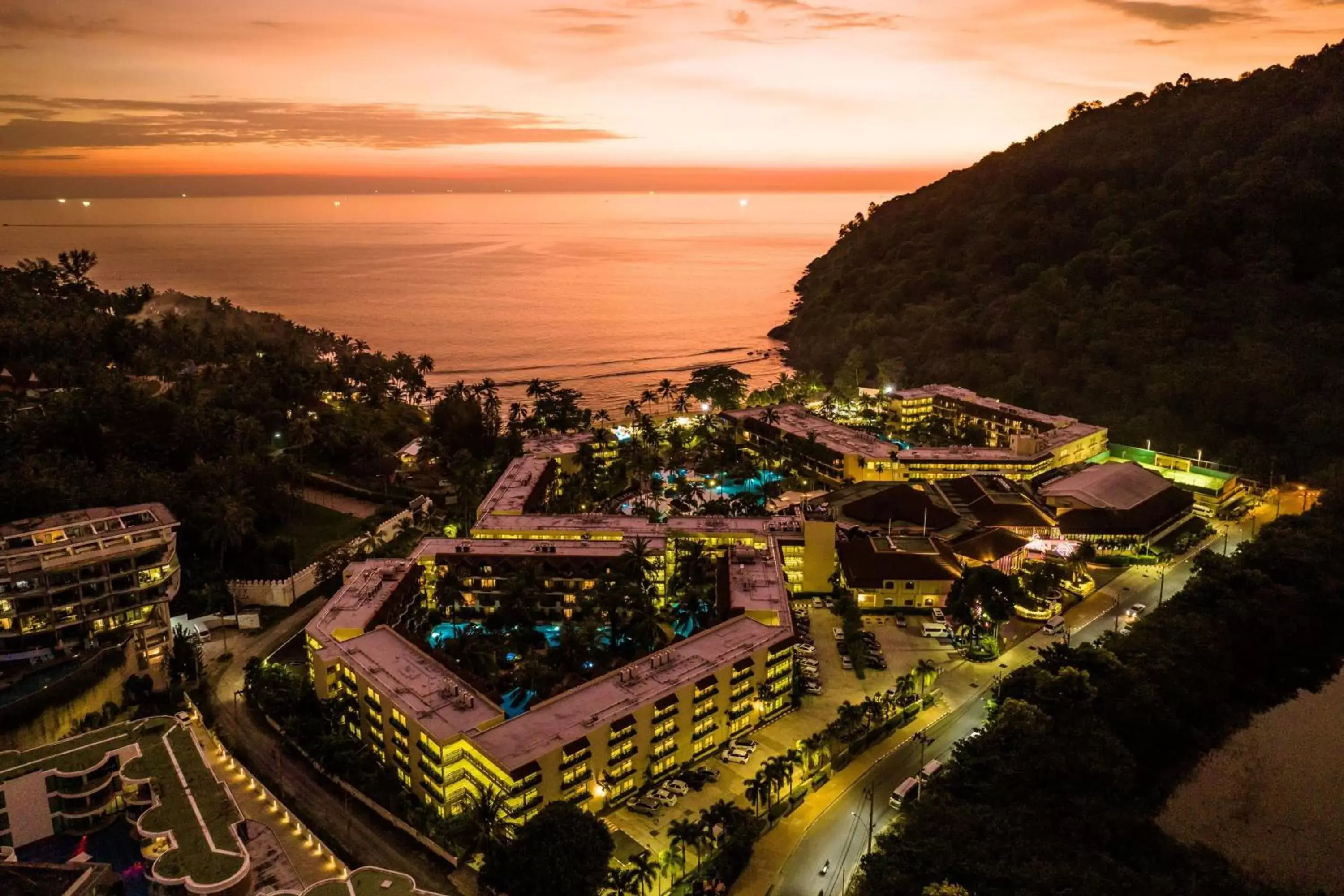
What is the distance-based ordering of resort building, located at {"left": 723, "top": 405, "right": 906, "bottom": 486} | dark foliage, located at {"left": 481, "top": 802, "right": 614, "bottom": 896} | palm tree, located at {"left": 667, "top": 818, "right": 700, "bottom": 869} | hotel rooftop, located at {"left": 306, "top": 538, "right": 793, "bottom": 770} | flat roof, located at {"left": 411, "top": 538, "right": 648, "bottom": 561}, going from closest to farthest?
dark foliage, located at {"left": 481, "top": 802, "right": 614, "bottom": 896} < palm tree, located at {"left": 667, "top": 818, "right": 700, "bottom": 869} < hotel rooftop, located at {"left": 306, "top": 538, "right": 793, "bottom": 770} < flat roof, located at {"left": 411, "top": 538, "right": 648, "bottom": 561} < resort building, located at {"left": 723, "top": 405, "right": 906, "bottom": 486}

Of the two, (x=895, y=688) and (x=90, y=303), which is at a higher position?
(x=90, y=303)

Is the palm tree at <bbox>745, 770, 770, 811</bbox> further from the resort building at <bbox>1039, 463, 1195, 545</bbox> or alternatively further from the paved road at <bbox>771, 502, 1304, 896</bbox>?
the resort building at <bbox>1039, 463, 1195, 545</bbox>

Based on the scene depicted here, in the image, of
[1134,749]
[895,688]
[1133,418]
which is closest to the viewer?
[1134,749]

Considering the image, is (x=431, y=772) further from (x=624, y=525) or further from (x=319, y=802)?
(x=624, y=525)

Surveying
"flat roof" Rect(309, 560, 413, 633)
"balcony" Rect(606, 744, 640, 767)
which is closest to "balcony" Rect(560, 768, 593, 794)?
"balcony" Rect(606, 744, 640, 767)

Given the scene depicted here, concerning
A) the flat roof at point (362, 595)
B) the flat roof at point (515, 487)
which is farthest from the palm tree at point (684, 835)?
the flat roof at point (515, 487)

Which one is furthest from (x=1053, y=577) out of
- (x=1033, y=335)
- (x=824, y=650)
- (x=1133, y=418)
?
(x=1033, y=335)

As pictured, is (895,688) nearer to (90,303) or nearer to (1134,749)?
(1134,749)

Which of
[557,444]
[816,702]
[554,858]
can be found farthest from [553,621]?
[557,444]
